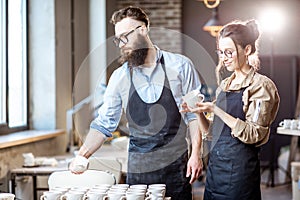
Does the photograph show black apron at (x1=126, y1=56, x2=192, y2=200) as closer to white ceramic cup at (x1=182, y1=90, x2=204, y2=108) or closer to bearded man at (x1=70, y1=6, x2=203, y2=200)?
bearded man at (x1=70, y1=6, x2=203, y2=200)

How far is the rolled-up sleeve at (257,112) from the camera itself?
2.55 m

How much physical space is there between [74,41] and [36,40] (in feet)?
3.12

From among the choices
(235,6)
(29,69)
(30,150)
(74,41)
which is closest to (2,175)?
(30,150)

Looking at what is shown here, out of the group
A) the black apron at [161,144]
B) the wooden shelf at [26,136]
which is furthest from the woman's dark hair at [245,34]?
the wooden shelf at [26,136]

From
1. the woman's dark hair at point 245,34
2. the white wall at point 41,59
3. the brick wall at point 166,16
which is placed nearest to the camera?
the woman's dark hair at point 245,34

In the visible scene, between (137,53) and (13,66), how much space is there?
246 cm

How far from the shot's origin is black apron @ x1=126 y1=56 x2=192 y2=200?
2881mm

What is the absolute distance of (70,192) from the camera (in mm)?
2338

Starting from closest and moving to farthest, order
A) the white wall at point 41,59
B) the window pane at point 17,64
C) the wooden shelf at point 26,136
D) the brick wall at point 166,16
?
1. the wooden shelf at point 26,136
2. the window pane at point 17,64
3. the white wall at point 41,59
4. the brick wall at point 166,16

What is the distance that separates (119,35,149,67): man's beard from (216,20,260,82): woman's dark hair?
373 mm

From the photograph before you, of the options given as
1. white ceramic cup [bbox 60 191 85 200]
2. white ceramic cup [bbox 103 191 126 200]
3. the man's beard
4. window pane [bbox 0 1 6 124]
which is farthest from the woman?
window pane [bbox 0 1 6 124]

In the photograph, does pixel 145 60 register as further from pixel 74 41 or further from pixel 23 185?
pixel 74 41

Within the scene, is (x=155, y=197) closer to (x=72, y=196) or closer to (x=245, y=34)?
(x=72, y=196)

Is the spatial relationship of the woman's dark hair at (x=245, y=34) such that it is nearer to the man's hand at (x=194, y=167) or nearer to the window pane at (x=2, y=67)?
the man's hand at (x=194, y=167)
